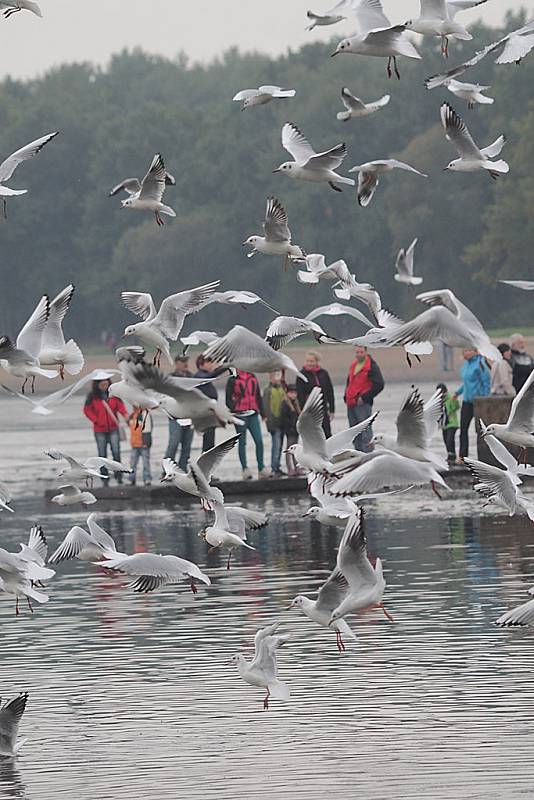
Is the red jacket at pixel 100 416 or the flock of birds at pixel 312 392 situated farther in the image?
the red jacket at pixel 100 416

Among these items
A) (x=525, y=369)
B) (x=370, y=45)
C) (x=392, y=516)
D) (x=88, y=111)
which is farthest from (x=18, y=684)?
(x=88, y=111)

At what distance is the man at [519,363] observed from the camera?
25.1 metres

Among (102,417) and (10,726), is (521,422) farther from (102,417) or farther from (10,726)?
(102,417)

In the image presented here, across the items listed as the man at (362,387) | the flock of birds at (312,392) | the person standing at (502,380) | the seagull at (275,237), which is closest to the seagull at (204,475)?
the flock of birds at (312,392)

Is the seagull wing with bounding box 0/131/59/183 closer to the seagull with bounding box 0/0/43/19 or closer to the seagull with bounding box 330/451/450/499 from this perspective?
the seagull with bounding box 0/0/43/19

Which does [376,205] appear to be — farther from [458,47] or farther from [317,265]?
[317,265]

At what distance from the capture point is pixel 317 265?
1448cm

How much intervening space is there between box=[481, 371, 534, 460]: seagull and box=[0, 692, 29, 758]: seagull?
346 centimetres

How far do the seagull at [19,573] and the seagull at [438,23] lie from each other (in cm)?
437

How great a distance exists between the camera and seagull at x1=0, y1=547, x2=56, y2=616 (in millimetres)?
12406

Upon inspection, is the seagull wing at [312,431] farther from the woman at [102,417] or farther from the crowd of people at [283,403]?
the woman at [102,417]

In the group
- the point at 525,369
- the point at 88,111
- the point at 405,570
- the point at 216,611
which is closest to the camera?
the point at 216,611

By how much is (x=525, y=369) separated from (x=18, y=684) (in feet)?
44.4

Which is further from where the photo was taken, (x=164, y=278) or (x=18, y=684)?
(x=164, y=278)
